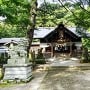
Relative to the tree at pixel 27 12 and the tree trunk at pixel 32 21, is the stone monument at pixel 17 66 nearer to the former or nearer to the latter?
the tree at pixel 27 12

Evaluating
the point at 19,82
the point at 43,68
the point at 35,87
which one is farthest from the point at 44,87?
the point at 43,68

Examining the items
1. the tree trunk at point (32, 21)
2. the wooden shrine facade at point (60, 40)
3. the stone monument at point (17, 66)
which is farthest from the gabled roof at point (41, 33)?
the stone monument at point (17, 66)

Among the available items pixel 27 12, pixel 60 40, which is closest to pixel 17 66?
pixel 27 12

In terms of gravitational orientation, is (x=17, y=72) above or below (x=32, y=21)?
below

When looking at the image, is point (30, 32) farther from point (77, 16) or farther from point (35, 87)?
point (35, 87)

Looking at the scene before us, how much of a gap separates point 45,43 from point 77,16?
9802 mm

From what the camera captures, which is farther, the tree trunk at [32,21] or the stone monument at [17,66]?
the tree trunk at [32,21]

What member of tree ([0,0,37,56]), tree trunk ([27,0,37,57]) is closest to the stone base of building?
tree ([0,0,37,56])

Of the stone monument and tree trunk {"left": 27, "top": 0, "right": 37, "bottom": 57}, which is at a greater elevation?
tree trunk {"left": 27, "top": 0, "right": 37, "bottom": 57}

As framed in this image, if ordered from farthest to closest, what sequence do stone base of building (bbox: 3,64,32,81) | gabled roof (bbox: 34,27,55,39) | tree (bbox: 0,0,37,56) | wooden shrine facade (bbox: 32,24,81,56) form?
wooden shrine facade (bbox: 32,24,81,56) → gabled roof (bbox: 34,27,55,39) → tree (bbox: 0,0,37,56) → stone base of building (bbox: 3,64,32,81)

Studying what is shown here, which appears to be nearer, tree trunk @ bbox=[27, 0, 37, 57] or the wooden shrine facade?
tree trunk @ bbox=[27, 0, 37, 57]

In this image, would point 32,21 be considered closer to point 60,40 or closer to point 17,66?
point 17,66

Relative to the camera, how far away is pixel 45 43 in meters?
39.2

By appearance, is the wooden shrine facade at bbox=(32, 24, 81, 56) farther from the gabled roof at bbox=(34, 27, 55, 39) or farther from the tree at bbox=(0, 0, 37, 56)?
the tree at bbox=(0, 0, 37, 56)
